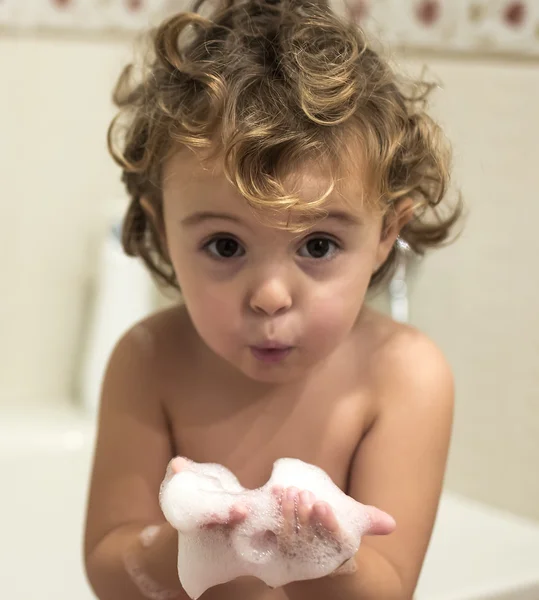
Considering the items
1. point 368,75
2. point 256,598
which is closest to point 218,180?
point 368,75

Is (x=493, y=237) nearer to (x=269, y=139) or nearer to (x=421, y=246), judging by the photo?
(x=421, y=246)

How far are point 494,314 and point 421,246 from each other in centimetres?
34

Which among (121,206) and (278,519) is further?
(121,206)

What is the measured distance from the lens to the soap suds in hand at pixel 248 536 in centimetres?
46

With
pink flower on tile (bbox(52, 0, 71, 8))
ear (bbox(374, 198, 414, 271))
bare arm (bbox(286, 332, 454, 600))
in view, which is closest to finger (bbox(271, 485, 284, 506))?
bare arm (bbox(286, 332, 454, 600))

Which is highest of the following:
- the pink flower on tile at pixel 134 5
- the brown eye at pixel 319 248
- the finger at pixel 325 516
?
the pink flower on tile at pixel 134 5

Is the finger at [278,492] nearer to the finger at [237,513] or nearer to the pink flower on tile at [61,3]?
the finger at [237,513]

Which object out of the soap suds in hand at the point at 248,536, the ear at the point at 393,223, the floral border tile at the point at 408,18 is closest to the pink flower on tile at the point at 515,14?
the floral border tile at the point at 408,18

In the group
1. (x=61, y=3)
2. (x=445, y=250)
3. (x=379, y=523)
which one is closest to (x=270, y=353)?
(x=379, y=523)

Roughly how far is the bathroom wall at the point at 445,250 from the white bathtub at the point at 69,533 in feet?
0.34

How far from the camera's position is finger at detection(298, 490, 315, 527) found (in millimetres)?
446

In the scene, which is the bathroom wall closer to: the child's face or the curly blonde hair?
the curly blonde hair

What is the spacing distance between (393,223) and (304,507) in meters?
0.26

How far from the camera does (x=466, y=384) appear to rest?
113 cm
